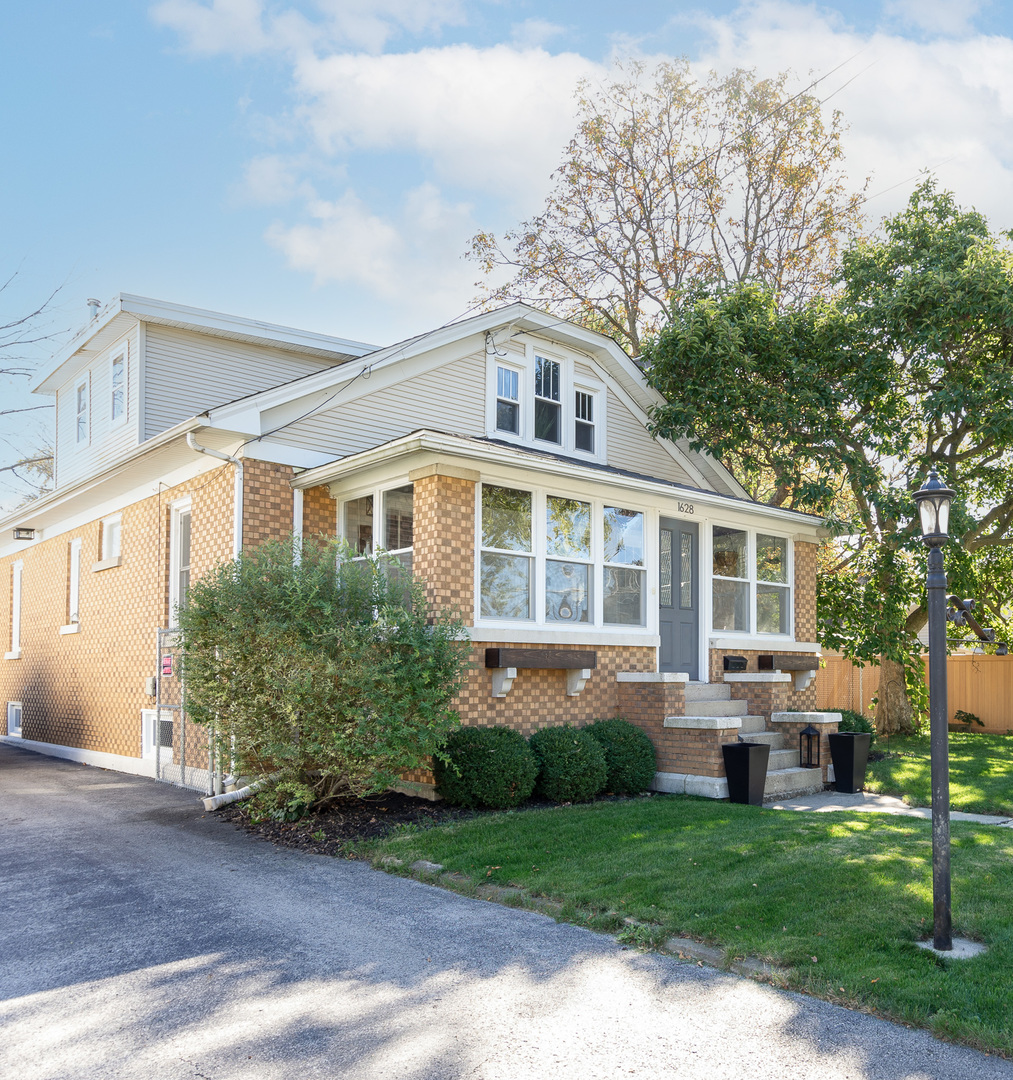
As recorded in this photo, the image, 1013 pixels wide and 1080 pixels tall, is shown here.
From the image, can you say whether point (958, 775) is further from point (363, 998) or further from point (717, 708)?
point (363, 998)

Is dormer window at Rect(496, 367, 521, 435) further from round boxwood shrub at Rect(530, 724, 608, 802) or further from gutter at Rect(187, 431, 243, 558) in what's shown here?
round boxwood shrub at Rect(530, 724, 608, 802)

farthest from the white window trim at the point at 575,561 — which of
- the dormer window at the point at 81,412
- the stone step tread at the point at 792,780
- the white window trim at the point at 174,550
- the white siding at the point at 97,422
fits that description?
the dormer window at the point at 81,412

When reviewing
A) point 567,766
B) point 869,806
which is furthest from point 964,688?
point 567,766

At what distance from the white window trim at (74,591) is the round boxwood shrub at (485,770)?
8.65 m

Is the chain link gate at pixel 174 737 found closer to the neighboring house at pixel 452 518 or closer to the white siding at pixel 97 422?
the neighboring house at pixel 452 518

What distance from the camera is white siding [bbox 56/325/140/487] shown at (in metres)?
13.0

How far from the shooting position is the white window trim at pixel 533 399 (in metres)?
12.8

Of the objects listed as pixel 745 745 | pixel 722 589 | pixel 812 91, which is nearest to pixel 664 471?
pixel 722 589

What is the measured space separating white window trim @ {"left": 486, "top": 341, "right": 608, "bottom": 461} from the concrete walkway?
585cm

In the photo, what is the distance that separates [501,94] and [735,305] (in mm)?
4994

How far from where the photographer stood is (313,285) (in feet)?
59.1

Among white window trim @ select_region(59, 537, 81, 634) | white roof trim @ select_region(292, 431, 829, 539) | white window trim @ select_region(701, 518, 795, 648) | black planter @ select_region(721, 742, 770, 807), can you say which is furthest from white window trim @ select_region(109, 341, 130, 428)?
black planter @ select_region(721, 742, 770, 807)

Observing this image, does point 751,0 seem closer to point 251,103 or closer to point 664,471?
point 664,471

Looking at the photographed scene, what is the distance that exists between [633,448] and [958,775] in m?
6.61
